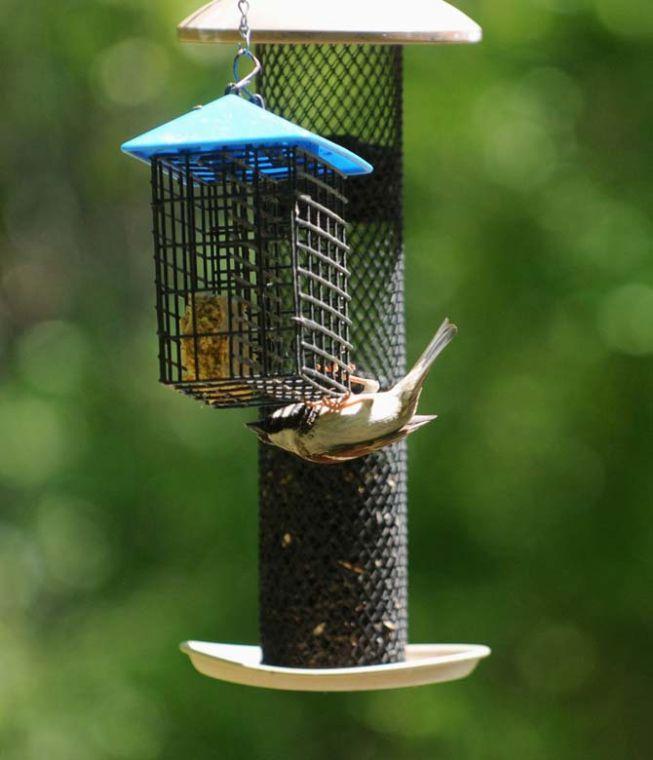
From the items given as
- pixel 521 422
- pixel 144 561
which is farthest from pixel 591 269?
pixel 144 561

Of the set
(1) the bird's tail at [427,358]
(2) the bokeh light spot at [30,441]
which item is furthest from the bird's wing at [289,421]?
(2) the bokeh light spot at [30,441]

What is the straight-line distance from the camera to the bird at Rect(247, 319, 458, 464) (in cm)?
437

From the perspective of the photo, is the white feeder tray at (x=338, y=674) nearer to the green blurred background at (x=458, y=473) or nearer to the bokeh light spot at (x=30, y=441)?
the green blurred background at (x=458, y=473)

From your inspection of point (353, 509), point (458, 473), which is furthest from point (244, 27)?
point (458, 473)

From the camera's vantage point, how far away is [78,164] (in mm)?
11094

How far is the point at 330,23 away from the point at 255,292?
2.71ft

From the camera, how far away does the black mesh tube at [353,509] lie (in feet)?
17.0

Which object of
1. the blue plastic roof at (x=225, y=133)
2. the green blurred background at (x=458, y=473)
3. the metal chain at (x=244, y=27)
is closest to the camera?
the blue plastic roof at (x=225, y=133)

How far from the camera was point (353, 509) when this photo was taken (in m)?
5.24

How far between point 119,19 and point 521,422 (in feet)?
11.8

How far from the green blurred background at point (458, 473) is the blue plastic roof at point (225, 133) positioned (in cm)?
454

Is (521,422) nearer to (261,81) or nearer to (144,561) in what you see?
(144,561)

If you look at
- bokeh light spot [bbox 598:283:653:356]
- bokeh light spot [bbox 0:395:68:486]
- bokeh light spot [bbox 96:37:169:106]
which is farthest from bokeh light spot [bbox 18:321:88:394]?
bokeh light spot [bbox 598:283:653:356]

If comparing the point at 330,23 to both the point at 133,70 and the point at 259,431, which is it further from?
the point at 133,70
